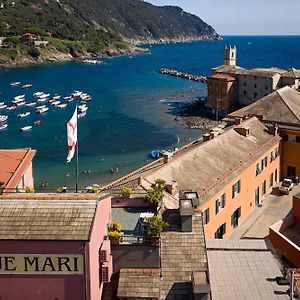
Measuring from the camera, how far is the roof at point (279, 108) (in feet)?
149

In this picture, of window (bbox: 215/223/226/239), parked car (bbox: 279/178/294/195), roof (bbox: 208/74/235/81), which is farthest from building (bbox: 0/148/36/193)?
roof (bbox: 208/74/235/81)

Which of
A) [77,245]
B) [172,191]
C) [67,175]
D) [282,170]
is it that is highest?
[77,245]

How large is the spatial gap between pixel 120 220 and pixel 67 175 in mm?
42922

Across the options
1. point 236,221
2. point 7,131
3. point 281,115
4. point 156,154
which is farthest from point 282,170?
point 7,131

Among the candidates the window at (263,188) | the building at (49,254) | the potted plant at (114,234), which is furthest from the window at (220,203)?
the building at (49,254)

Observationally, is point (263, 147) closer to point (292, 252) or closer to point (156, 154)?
point (292, 252)

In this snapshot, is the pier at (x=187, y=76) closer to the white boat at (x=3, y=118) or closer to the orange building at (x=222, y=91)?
the orange building at (x=222, y=91)

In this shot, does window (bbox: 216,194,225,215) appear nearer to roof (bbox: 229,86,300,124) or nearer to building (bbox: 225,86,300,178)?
building (bbox: 225,86,300,178)

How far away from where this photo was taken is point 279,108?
4688 cm

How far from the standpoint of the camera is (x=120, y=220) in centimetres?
2033

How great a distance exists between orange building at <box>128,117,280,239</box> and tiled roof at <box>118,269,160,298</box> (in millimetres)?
8109

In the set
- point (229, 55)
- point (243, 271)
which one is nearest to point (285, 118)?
point (243, 271)

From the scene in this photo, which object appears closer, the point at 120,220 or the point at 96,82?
the point at 120,220

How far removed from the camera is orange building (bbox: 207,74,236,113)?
98.4m
